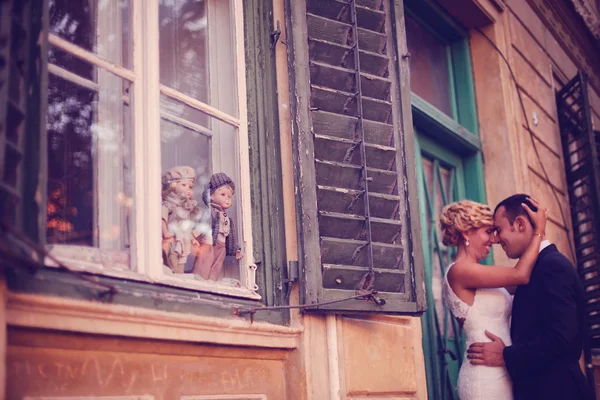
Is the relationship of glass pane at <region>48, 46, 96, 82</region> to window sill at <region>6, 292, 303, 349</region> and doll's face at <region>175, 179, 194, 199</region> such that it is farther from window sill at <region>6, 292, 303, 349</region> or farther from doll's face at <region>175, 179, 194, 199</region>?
window sill at <region>6, 292, 303, 349</region>

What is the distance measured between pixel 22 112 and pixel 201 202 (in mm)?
1265

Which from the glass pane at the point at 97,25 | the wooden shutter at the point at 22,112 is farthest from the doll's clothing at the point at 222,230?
the wooden shutter at the point at 22,112

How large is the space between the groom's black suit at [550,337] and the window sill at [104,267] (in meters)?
1.61

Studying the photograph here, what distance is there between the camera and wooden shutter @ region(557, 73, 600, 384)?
6344mm

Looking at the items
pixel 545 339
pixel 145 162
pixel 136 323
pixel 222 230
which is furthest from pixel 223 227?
pixel 545 339

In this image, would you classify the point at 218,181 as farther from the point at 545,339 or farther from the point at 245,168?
the point at 545,339

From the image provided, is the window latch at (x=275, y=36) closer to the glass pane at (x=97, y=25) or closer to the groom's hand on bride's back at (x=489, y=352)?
the glass pane at (x=97, y=25)

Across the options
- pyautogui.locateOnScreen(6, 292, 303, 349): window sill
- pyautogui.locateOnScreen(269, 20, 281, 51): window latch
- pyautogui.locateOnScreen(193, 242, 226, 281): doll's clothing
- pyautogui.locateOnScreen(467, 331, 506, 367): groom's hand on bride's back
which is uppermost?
pyautogui.locateOnScreen(269, 20, 281, 51): window latch

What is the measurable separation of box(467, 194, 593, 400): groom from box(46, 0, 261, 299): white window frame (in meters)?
1.36

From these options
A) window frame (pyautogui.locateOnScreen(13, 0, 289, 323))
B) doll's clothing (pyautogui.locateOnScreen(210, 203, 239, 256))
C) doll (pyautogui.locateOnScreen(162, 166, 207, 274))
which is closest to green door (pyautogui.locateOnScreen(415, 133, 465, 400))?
window frame (pyautogui.locateOnScreen(13, 0, 289, 323))

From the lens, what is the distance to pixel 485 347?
399 centimetres

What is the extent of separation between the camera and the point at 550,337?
378 centimetres

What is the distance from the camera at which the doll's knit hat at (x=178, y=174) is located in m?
3.30

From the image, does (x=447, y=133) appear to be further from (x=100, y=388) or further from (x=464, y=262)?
(x=100, y=388)
